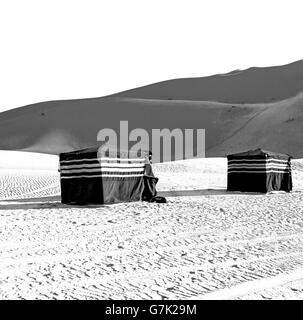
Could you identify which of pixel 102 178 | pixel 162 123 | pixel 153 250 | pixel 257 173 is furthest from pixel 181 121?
pixel 153 250

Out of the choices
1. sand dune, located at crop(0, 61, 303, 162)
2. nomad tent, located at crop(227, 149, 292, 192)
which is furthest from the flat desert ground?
sand dune, located at crop(0, 61, 303, 162)

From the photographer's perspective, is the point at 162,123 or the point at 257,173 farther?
the point at 162,123

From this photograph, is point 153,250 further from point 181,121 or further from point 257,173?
point 181,121

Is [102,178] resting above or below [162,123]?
below

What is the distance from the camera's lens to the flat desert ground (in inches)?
231

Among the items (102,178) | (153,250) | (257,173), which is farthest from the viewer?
(257,173)

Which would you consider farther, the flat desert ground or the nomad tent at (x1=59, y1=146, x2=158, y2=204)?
the nomad tent at (x1=59, y1=146, x2=158, y2=204)

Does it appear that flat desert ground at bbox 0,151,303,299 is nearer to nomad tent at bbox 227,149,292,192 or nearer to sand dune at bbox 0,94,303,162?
nomad tent at bbox 227,149,292,192

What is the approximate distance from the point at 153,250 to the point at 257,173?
1303 cm

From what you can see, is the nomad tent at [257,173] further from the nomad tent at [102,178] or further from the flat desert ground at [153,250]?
the nomad tent at [102,178]

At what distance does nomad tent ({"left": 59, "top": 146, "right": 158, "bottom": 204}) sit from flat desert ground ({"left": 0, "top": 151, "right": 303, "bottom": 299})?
0.53m

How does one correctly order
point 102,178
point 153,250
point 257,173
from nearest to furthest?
point 153,250 < point 102,178 < point 257,173

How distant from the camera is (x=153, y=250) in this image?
8227 mm
